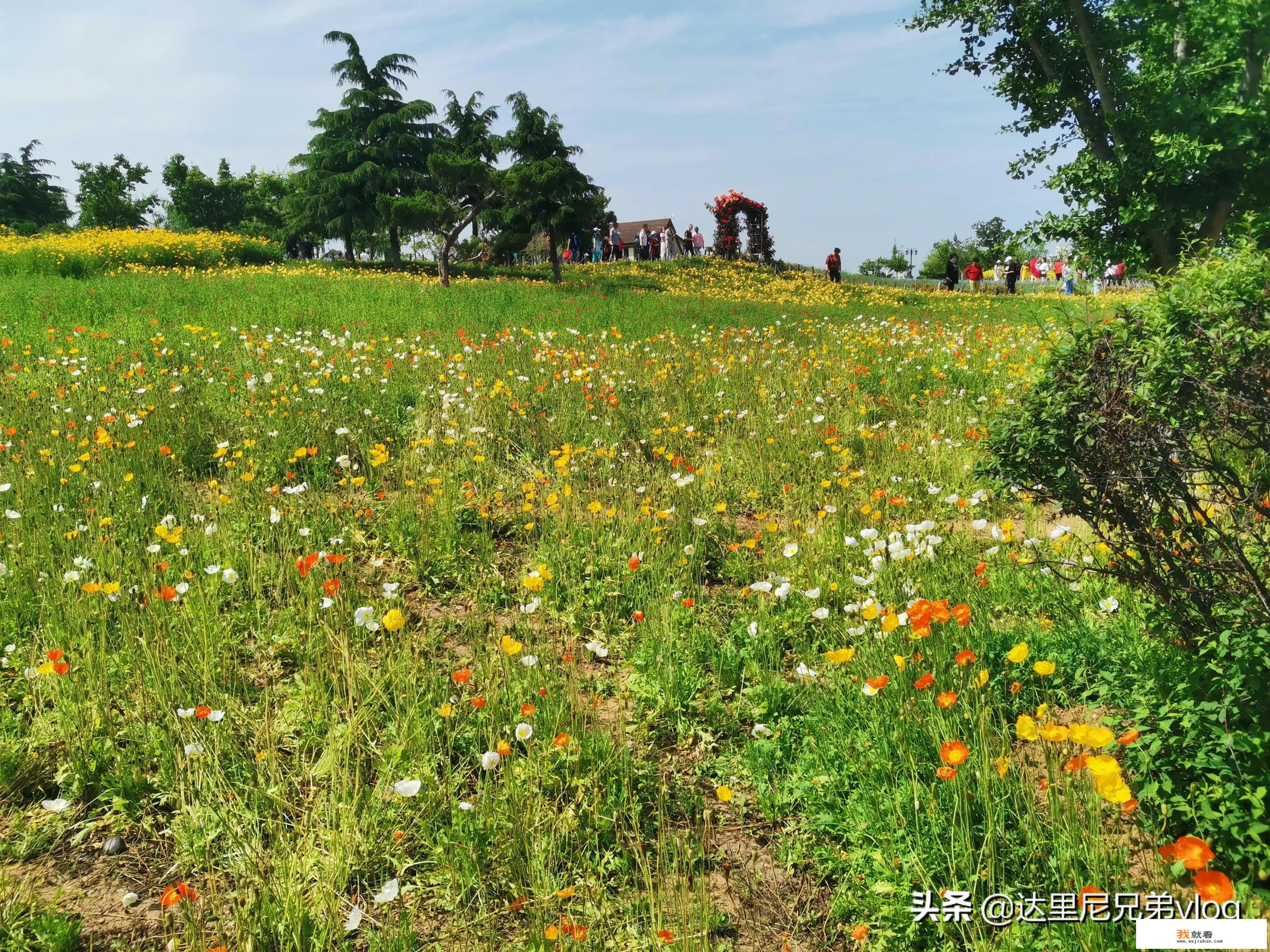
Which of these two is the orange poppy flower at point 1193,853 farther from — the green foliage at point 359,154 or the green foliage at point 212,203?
the green foliage at point 212,203

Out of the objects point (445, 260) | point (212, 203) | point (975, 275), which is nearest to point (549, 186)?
point (445, 260)

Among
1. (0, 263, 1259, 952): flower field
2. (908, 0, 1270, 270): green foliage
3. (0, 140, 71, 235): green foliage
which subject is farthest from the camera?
(0, 140, 71, 235): green foliage

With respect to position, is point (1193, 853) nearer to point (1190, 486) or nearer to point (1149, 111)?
point (1190, 486)

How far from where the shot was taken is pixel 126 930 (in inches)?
92.4

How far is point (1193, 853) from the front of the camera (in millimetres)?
1848

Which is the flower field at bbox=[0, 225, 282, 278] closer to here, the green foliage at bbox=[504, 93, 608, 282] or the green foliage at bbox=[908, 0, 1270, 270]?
the green foliage at bbox=[504, 93, 608, 282]

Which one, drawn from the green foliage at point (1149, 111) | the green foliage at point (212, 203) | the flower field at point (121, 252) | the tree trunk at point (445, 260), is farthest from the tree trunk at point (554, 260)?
the green foliage at point (212, 203)

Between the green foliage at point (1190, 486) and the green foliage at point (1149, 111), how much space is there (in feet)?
18.3

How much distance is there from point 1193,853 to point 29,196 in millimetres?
72053

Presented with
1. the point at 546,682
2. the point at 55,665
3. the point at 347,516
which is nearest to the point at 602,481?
the point at 347,516

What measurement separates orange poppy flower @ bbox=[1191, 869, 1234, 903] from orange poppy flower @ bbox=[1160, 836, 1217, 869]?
0.15ft

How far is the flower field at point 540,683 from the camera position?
7.79 ft

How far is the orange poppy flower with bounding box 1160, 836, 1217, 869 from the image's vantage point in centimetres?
182

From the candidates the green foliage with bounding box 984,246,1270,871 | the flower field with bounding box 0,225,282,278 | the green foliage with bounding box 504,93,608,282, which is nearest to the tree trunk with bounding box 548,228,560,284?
the green foliage with bounding box 504,93,608,282
